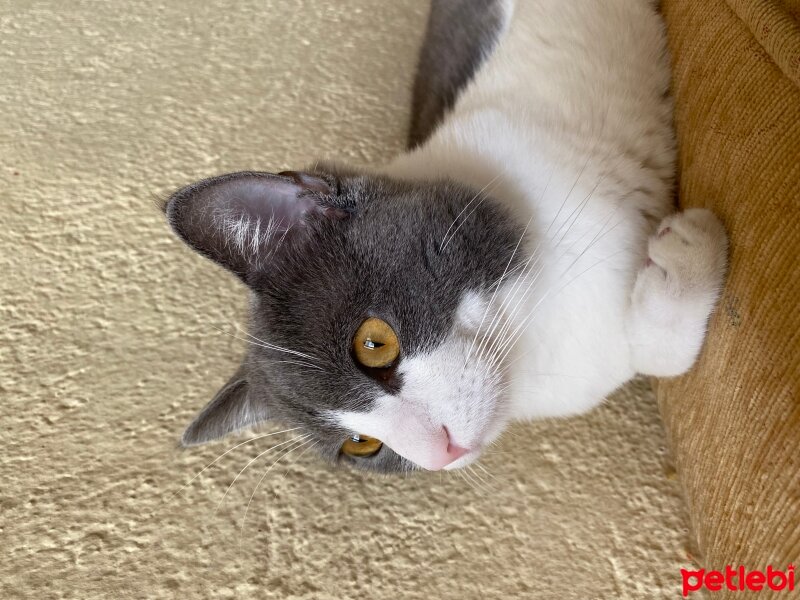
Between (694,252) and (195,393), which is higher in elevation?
(694,252)

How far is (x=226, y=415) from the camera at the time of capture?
3.36 ft

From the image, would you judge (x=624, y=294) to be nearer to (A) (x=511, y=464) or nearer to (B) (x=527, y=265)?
(B) (x=527, y=265)

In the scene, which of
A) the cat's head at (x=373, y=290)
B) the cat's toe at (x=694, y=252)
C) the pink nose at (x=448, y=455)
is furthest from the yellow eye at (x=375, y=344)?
the cat's toe at (x=694, y=252)

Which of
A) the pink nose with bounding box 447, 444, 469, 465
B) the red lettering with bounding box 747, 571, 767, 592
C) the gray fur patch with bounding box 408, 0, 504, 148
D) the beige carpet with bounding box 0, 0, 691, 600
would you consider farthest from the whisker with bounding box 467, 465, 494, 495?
the gray fur patch with bounding box 408, 0, 504, 148

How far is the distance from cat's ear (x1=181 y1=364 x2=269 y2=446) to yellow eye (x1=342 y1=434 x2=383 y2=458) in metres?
0.15

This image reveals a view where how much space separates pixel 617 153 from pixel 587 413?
1.49ft

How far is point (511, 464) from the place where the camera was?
1113 mm

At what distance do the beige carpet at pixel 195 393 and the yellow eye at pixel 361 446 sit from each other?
17 cm

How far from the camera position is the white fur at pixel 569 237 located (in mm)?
812

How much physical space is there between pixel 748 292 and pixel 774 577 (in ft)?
1.00

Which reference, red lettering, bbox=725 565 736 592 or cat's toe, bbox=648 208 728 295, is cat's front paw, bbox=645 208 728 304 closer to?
cat's toe, bbox=648 208 728 295

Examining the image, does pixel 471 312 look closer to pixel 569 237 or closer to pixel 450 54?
pixel 569 237

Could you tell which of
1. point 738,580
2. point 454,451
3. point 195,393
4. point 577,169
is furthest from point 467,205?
point 195,393

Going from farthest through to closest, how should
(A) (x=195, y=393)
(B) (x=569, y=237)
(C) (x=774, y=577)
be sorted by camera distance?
1. (A) (x=195, y=393)
2. (B) (x=569, y=237)
3. (C) (x=774, y=577)
